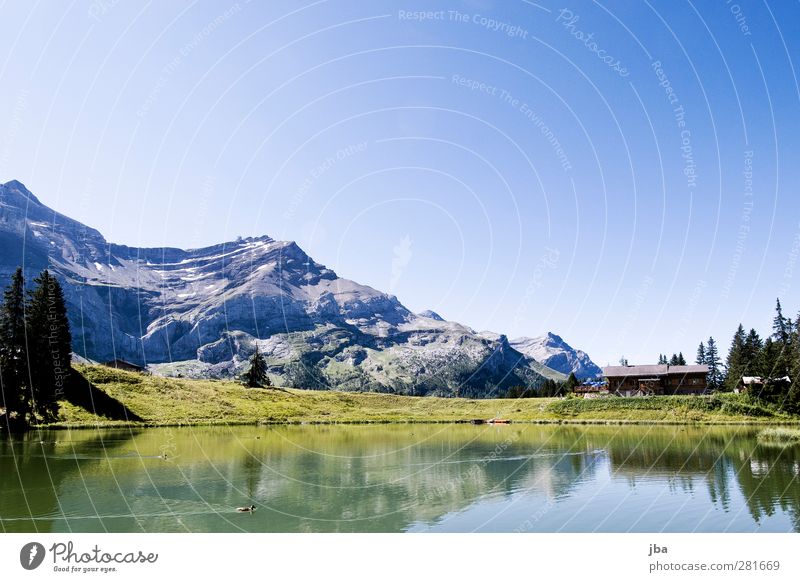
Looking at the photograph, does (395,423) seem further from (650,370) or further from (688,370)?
(688,370)

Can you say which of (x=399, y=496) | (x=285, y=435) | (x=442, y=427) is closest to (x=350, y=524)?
(x=399, y=496)

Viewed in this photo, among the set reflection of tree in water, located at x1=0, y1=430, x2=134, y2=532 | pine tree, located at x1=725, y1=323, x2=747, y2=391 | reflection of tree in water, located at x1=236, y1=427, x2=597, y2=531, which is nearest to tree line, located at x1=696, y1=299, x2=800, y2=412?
pine tree, located at x1=725, y1=323, x2=747, y2=391

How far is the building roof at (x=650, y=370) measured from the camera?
13076 cm

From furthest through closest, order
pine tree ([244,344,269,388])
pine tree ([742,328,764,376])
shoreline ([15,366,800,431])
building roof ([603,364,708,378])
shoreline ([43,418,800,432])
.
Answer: building roof ([603,364,708,378]) → pine tree ([244,344,269,388]) → pine tree ([742,328,764,376]) → shoreline ([15,366,800,431]) → shoreline ([43,418,800,432])

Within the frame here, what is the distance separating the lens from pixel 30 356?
68625mm

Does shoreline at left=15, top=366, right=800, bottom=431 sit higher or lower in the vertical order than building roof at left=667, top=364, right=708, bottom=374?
lower

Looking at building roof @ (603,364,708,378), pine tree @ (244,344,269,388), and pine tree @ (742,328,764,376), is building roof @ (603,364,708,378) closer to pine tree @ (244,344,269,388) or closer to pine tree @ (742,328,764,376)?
pine tree @ (742,328,764,376)

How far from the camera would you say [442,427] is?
96562 millimetres

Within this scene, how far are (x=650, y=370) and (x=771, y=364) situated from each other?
3475 centimetres

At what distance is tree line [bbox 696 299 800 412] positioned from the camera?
86.3 m

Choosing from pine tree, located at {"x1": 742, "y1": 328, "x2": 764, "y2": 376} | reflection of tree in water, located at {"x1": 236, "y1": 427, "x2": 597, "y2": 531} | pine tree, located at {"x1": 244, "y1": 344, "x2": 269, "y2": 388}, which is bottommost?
reflection of tree in water, located at {"x1": 236, "y1": 427, "x2": 597, "y2": 531}

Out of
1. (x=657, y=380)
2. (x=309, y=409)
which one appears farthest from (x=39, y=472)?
(x=657, y=380)
